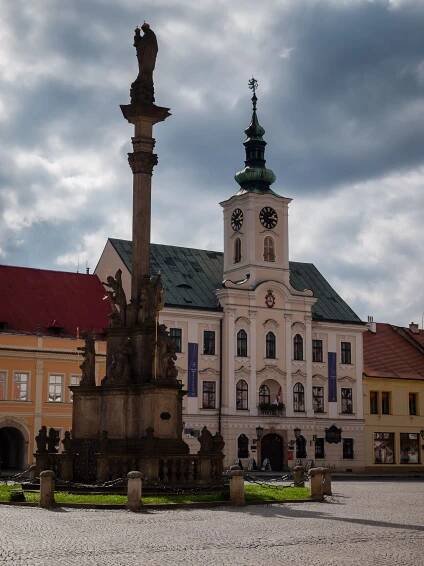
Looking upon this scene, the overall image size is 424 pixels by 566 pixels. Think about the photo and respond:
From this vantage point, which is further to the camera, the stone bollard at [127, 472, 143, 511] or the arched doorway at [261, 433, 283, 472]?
the arched doorway at [261, 433, 283, 472]

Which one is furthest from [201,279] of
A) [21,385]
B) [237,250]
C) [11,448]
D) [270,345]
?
[11,448]

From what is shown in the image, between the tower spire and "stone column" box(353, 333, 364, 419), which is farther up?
the tower spire

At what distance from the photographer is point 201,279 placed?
61.1 m

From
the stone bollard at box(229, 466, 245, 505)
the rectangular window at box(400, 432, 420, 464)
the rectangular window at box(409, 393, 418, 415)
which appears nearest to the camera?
the stone bollard at box(229, 466, 245, 505)

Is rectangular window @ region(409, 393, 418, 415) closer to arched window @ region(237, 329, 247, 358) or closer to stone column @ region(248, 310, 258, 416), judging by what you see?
stone column @ region(248, 310, 258, 416)

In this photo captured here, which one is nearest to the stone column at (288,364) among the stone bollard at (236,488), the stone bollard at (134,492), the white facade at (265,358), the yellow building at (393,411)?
the white facade at (265,358)

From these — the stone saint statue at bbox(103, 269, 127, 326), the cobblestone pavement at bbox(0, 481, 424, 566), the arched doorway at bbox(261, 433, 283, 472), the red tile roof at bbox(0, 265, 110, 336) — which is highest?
the red tile roof at bbox(0, 265, 110, 336)

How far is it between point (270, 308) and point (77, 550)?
46.0 metres

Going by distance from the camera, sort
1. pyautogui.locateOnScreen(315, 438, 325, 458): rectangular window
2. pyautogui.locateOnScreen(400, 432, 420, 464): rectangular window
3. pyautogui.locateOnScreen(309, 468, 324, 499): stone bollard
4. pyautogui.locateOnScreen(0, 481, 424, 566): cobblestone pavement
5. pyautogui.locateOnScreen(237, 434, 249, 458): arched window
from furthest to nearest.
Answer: pyautogui.locateOnScreen(400, 432, 420, 464): rectangular window < pyautogui.locateOnScreen(315, 438, 325, 458): rectangular window < pyautogui.locateOnScreen(237, 434, 249, 458): arched window < pyautogui.locateOnScreen(309, 468, 324, 499): stone bollard < pyautogui.locateOnScreen(0, 481, 424, 566): cobblestone pavement

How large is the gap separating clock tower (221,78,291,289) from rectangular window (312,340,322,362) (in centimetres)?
435

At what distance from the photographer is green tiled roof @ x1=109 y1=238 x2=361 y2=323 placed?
58.7 metres

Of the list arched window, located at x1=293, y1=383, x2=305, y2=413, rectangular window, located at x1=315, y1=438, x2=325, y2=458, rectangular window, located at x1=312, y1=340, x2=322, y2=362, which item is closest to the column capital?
arched window, located at x1=293, y1=383, x2=305, y2=413

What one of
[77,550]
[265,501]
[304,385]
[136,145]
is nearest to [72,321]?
[304,385]

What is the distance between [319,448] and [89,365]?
34351mm
